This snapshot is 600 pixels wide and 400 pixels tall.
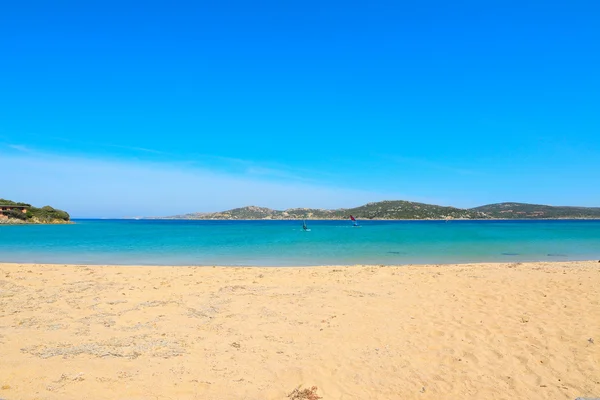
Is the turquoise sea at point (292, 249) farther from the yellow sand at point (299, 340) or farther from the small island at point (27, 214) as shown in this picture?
the small island at point (27, 214)

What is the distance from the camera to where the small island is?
10725cm

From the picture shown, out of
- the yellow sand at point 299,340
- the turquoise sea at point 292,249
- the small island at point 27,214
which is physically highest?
the small island at point 27,214

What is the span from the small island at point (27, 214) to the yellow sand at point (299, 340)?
390ft

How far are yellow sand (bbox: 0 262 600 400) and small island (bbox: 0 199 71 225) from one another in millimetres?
118957

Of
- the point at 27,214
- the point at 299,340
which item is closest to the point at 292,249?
the point at 299,340

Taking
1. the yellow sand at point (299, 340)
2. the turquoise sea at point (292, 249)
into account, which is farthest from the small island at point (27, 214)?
the yellow sand at point (299, 340)

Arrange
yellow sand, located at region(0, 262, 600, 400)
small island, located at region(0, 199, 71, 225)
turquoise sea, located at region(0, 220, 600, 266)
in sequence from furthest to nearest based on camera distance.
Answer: small island, located at region(0, 199, 71, 225) < turquoise sea, located at region(0, 220, 600, 266) < yellow sand, located at region(0, 262, 600, 400)

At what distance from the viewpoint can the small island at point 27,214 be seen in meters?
107

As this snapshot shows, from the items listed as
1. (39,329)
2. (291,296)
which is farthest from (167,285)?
(39,329)

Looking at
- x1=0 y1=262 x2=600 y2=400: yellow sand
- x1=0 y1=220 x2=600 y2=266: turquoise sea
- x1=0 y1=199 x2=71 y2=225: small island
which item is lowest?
x1=0 y1=220 x2=600 y2=266: turquoise sea

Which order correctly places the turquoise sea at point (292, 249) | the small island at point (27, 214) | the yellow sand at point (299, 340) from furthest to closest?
the small island at point (27, 214), the turquoise sea at point (292, 249), the yellow sand at point (299, 340)

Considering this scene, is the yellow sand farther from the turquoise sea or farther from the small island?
the small island

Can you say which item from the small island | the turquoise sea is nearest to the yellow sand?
the turquoise sea

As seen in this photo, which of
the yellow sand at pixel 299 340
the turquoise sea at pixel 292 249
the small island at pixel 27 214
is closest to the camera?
the yellow sand at pixel 299 340
